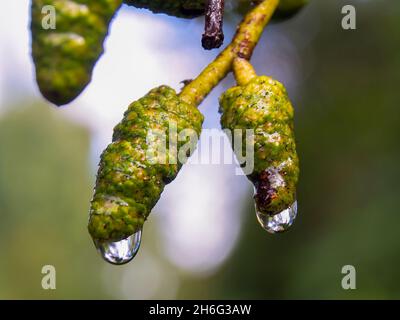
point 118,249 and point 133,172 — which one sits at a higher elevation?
point 133,172

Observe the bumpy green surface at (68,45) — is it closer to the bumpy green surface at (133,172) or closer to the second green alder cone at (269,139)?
the bumpy green surface at (133,172)

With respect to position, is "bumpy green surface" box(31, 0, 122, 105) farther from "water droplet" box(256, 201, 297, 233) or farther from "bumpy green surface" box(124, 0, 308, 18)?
"water droplet" box(256, 201, 297, 233)

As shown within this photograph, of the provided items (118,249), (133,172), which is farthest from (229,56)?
(118,249)

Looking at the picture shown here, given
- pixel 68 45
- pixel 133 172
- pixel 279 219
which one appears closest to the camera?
pixel 68 45

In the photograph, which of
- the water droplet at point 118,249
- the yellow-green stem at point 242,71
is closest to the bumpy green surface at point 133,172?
the water droplet at point 118,249

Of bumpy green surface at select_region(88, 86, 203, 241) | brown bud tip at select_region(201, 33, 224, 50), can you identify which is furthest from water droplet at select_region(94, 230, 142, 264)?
brown bud tip at select_region(201, 33, 224, 50)

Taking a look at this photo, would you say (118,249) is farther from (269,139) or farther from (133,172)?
(269,139)
